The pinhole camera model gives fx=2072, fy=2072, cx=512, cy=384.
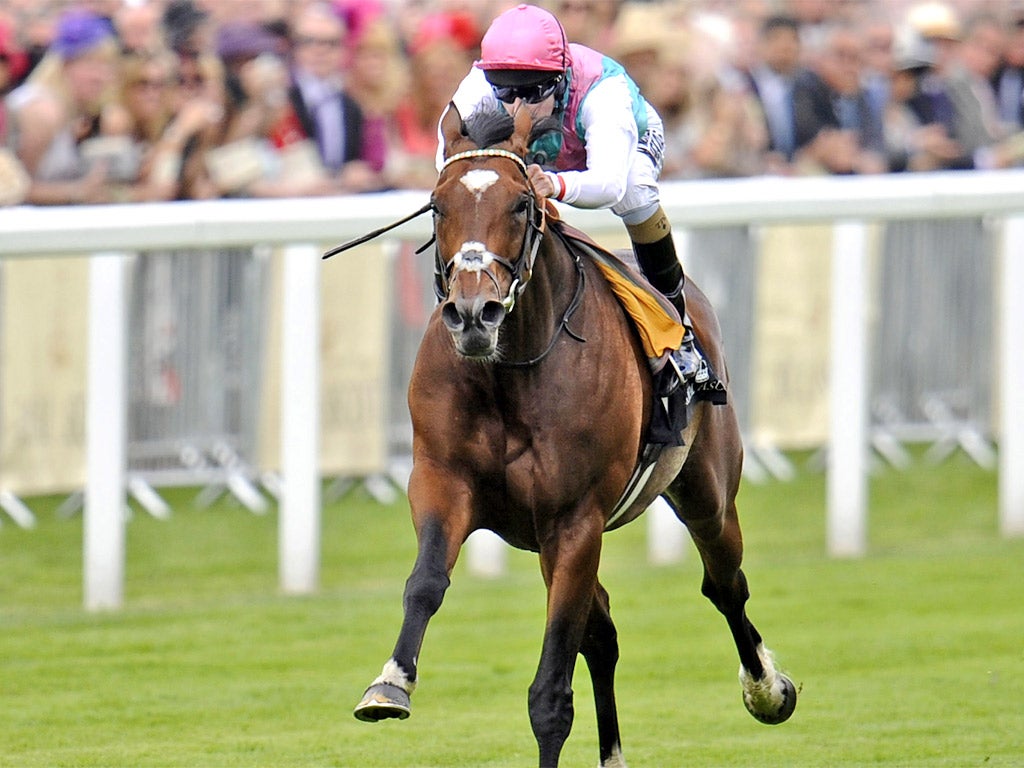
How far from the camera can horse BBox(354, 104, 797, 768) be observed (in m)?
4.79

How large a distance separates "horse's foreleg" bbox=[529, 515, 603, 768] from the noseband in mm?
660

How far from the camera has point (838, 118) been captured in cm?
1248

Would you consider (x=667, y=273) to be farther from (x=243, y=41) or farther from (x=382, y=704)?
(x=243, y=41)

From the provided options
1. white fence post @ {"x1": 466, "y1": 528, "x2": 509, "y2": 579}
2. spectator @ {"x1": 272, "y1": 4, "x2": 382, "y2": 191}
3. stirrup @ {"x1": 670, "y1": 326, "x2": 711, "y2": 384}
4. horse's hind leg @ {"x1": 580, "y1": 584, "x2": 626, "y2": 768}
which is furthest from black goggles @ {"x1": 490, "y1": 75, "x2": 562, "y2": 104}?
spectator @ {"x1": 272, "y1": 4, "x2": 382, "y2": 191}

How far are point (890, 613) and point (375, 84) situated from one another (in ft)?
14.1

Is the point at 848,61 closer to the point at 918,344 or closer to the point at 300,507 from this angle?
the point at 918,344

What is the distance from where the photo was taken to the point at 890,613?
28.4ft

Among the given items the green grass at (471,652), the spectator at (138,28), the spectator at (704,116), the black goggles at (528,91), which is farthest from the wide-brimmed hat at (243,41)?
the black goggles at (528,91)

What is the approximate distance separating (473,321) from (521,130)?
0.67 meters

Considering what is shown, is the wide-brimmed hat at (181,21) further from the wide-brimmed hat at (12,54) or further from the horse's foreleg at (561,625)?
the horse's foreleg at (561,625)

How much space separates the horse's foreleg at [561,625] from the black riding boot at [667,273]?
896 millimetres

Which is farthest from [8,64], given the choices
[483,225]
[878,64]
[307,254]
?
[483,225]

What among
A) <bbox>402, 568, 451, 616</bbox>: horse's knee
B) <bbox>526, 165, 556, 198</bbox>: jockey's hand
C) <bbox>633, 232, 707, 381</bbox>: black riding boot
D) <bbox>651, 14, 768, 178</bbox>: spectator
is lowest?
<bbox>651, 14, 768, 178</bbox>: spectator

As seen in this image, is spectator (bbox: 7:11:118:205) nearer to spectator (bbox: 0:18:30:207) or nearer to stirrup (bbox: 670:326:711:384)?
spectator (bbox: 0:18:30:207)
